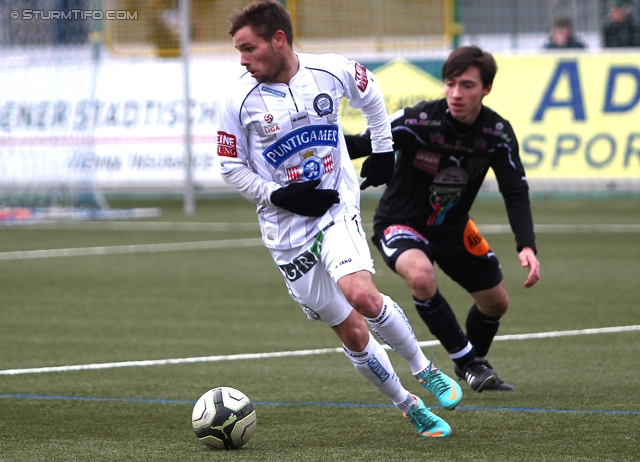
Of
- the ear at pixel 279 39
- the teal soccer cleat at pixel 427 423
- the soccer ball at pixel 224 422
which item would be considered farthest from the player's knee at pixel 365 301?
the ear at pixel 279 39

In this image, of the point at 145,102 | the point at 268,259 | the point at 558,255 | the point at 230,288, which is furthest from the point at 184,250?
the point at 145,102

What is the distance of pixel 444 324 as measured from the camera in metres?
6.21

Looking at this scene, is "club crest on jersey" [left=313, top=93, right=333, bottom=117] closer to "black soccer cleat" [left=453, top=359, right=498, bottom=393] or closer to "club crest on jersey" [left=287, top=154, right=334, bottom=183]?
"club crest on jersey" [left=287, top=154, right=334, bottom=183]

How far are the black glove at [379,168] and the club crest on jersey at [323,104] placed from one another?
41 centimetres

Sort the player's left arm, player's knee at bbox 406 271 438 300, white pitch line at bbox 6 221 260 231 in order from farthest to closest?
white pitch line at bbox 6 221 260 231 < player's knee at bbox 406 271 438 300 < the player's left arm

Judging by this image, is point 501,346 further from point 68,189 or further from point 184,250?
point 68,189

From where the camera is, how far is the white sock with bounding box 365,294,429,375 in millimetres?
5117

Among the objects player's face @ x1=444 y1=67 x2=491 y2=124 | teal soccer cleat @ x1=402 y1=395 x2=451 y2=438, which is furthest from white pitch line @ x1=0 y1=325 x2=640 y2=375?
teal soccer cleat @ x1=402 y1=395 x2=451 y2=438

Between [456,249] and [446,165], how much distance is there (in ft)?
1.52

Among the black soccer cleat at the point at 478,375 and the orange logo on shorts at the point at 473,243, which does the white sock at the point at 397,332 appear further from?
the orange logo on shorts at the point at 473,243

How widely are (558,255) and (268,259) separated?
301 centimetres

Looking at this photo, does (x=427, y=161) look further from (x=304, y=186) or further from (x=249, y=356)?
(x=249, y=356)

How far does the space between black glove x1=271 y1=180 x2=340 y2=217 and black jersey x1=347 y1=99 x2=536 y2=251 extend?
1288mm

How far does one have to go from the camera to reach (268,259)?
12312 millimetres
